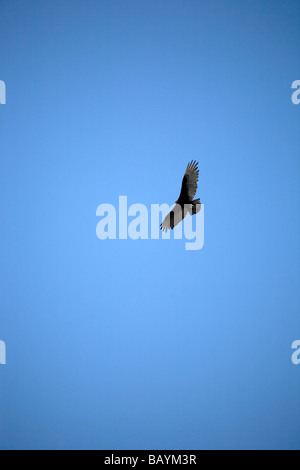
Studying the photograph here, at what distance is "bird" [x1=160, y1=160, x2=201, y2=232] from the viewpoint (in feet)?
11.4

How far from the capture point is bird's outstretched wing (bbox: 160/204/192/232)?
11.8ft

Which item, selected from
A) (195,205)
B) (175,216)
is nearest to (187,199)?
(195,205)

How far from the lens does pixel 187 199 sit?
352 cm

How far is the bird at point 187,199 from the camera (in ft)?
11.4

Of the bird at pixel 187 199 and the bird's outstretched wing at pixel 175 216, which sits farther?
the bird's outstretched wing at pixel 175 216

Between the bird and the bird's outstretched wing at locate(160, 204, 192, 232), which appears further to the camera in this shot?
the bird's outstretched wing at locate(160, 204, 192, 232)

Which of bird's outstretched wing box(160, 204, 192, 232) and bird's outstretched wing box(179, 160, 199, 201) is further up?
bird's outstretched wing box(179, 160, 199, 201)

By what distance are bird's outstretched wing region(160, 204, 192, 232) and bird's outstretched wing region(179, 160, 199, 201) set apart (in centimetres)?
10

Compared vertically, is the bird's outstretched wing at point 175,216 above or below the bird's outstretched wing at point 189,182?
below

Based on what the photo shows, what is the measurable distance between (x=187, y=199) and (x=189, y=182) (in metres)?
0.18

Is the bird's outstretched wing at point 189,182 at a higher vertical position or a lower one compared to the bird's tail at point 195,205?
higher

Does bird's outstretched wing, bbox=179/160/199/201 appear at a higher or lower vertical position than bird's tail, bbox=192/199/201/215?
higher
